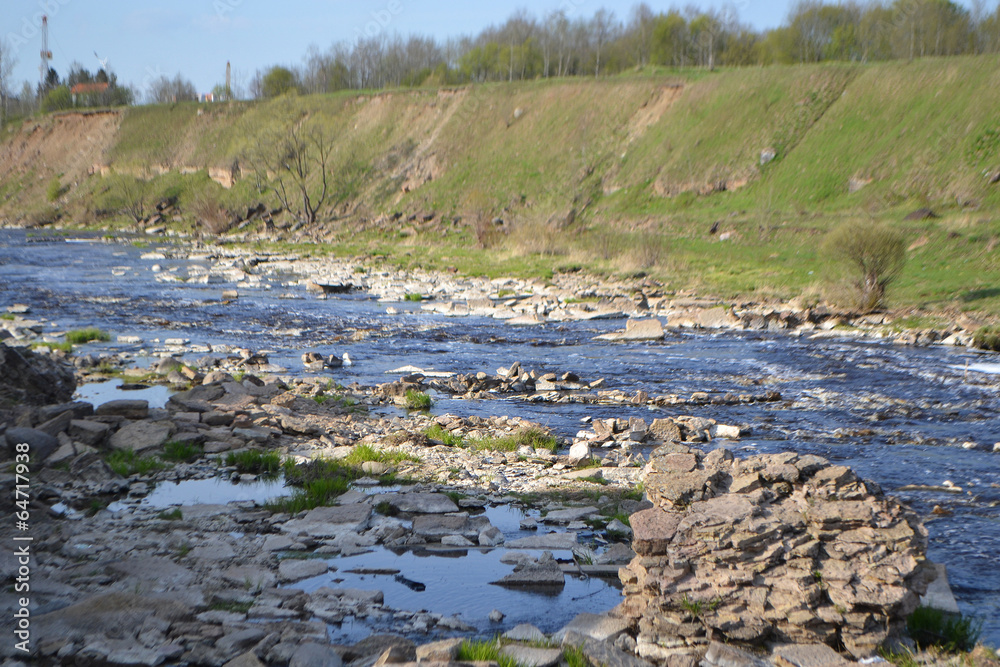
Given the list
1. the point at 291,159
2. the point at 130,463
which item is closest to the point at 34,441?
the point at 130,463

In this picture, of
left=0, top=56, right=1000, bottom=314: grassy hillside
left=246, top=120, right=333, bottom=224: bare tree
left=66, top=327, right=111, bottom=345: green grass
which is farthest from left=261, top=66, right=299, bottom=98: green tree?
left=66, top=327, right=111, bottom=345: green grass

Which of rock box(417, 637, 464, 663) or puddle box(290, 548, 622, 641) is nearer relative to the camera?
rock box(417, 637, 464, 663)

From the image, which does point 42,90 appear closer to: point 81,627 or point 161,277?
point 161,277

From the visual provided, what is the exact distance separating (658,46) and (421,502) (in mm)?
86864

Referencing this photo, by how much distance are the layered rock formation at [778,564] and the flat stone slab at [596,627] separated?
137 millimetres

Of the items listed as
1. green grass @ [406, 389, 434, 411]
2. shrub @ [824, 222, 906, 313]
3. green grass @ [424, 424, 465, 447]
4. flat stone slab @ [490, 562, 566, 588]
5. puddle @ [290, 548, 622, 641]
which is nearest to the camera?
puddle @ [290, 548, 622, 641]

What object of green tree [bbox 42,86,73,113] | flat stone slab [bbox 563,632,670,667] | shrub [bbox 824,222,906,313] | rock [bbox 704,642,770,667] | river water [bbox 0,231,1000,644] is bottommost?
river water [bbox 0,231,1000,644]

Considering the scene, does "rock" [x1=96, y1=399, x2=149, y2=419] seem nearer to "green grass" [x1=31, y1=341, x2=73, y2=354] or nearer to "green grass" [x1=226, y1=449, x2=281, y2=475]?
"green grass" [x1=226, y1=449, x2=281, y2=475]

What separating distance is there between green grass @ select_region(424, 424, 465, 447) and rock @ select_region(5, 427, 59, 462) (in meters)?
4.37

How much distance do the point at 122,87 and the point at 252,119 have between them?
4442 cm

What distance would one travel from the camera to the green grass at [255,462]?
883 centimetres

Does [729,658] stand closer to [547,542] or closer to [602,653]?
[602,653]

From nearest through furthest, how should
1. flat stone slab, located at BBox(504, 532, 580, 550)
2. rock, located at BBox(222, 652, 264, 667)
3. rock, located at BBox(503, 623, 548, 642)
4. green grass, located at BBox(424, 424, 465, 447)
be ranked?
rock, located at BBox(222, 652, 264, 667) < rock, located at BBox(503, 623, 548, 642) < flat stone slab, located at BBox(504, 532, 580, 550) < green grass, located at BBox(424, 424, 465, 447)

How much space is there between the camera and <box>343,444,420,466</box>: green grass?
30.0 ft
